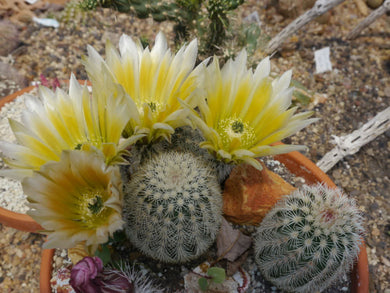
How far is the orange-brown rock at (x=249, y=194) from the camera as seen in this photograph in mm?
1283

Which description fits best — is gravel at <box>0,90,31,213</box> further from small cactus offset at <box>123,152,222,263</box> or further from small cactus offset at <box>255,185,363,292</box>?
small cactus offset at <box>255,185,363,292</box>

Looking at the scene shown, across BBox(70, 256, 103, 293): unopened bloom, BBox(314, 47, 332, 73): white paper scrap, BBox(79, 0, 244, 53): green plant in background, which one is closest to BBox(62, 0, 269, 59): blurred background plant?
BBox(79, 0, 244, 53): green plant in background

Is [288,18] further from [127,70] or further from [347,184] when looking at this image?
[127,70]

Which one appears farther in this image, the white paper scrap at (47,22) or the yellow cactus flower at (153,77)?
the white paper scrap at (47,22)

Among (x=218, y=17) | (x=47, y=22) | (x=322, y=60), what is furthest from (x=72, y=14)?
(x=322, y=60)

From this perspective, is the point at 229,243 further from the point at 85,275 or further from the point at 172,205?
the point at 85,275

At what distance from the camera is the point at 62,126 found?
981mm

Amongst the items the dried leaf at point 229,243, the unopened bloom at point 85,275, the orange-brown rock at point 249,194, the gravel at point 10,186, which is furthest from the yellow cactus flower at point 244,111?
the gravel at point 10,186

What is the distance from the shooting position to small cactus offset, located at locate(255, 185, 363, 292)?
98 centimetres

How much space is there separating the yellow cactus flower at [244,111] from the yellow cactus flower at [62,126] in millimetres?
226

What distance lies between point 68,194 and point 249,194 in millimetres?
663

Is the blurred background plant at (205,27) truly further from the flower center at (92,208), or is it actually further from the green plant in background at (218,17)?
the flower center at (92,208)

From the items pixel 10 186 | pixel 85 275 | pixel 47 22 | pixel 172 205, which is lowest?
pixel 10 186

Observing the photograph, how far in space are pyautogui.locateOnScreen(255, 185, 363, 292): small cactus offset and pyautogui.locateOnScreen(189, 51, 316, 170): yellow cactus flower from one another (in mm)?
227
